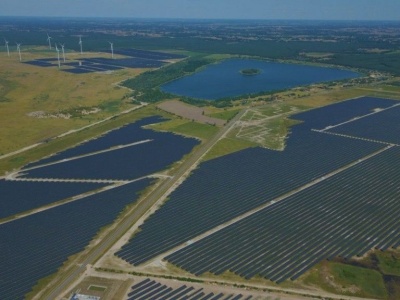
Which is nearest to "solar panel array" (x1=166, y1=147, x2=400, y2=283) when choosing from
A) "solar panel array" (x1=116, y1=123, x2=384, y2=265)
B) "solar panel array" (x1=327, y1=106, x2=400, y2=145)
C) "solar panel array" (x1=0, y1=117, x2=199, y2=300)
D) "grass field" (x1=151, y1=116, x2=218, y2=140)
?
"solar panel array" (x1=116, y1=123, x2=384, y2=265)

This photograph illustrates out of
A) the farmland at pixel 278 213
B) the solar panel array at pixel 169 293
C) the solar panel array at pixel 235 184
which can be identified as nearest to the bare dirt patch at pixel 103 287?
the solar panel array at pixel 169 293

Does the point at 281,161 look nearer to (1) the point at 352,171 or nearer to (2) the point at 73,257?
(1) the point at 352,171

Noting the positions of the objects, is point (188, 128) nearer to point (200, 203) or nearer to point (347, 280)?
point (200, 203)

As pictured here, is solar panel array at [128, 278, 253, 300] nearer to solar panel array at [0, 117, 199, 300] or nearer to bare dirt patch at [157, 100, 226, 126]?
solar panel array at [0, 117, 199, 300]

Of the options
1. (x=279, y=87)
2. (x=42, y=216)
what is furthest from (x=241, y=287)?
(x=279, y=87)

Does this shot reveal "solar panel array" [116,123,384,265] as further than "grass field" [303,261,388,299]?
Yes

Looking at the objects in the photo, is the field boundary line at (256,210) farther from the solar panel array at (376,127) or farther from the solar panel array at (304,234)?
the solar panel array at (376,127)
